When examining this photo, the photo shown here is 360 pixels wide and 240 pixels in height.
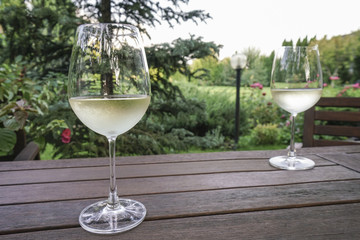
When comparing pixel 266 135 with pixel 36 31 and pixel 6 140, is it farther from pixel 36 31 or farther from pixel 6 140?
pixel 6 140

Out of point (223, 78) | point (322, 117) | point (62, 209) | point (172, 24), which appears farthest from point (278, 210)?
point (223, 78)

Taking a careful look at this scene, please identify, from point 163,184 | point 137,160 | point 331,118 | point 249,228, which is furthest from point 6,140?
point 331,118

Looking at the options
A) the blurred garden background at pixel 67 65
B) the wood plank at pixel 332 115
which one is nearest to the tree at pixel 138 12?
the blurred garden background at pixel 67 65

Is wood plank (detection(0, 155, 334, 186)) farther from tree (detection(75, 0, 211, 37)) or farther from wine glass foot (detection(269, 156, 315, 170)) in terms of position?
tree (detection(75, 0, 211, 37))

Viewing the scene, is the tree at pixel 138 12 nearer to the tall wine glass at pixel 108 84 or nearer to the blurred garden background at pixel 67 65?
the blurred garden background at pixel 67 65

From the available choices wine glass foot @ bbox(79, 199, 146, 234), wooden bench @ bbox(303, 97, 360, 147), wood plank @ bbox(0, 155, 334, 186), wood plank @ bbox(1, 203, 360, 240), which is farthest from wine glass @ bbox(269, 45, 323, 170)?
wooden bench @ bbox(303, 97, 360, 147)

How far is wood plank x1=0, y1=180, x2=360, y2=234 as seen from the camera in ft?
1.90

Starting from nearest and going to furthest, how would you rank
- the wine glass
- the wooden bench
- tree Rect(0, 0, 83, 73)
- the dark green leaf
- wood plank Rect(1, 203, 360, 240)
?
wood plank Rect(1, 203, 360, 240), the wine glass, the dark green leaf, the wooden bench, tree Rect(0, 0, 83, 73)

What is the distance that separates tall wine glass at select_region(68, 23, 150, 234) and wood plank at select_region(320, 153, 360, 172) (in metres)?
0.85

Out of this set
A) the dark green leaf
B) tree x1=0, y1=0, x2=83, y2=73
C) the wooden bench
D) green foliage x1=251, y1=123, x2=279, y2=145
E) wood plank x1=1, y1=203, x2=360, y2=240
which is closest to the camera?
wood plank x1=1, y1=203, x2=360, y2=240

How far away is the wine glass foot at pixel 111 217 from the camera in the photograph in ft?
1.77

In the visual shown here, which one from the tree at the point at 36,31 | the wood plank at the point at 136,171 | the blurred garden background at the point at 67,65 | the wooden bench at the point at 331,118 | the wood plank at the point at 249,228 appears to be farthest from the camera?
the tree at the point at 36,31

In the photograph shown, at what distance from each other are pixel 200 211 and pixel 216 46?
252 cm

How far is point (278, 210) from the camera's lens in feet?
2.06
